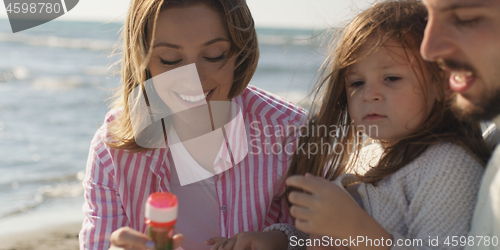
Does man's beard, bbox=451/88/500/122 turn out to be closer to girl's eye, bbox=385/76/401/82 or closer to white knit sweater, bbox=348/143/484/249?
white knit sweater, bbox=348/143/484/249

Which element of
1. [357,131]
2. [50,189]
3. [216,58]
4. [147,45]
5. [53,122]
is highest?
[147,45]

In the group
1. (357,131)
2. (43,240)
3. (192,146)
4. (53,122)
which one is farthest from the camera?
(53,122)

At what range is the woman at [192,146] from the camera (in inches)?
87.0

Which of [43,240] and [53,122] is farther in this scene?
[53,122]

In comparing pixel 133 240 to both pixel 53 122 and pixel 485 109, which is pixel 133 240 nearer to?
pixel 485 109

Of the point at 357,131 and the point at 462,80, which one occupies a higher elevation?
the point at 462,80

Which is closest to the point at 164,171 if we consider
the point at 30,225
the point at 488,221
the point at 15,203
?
the point at 488,221

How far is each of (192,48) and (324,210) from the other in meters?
1.14

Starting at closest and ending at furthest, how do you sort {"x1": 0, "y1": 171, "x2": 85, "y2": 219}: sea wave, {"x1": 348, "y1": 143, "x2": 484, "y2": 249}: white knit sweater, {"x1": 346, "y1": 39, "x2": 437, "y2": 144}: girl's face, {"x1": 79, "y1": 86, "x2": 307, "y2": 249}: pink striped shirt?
{"x1": 348, "y1": 143, "x2": 484, "y2": 249}: white knit sweater, {"x1": 346, "y1": 39, "x2": 437, "y2": 144}: girl's face, {"x1": 79, "y1": 86, "x2": 307, "y2": 249}: pink striped shirt, {"x1": 0, "y1": 171, "x2": 85, "y2": 219}: sea wave

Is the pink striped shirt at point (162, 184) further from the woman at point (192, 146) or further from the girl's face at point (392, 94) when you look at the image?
the girl's face at point (392, 94)

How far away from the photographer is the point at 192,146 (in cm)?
256

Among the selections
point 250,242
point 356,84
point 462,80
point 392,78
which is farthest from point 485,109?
point 250,242

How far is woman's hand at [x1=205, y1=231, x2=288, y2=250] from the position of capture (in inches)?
79.1

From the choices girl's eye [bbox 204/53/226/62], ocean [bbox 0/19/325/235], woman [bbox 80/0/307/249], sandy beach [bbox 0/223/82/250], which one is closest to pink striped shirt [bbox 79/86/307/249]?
woman [bbox 80/0/307/249]
